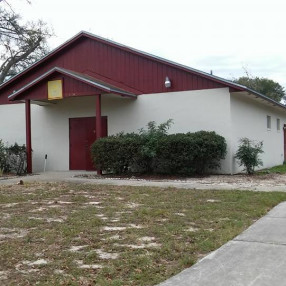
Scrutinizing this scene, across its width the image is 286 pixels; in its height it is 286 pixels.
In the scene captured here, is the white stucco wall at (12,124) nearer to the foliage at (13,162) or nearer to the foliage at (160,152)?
the foliage at (13,162)

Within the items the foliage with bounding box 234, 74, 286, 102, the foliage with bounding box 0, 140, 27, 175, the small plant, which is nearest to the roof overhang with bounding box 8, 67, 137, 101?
the foliage with bounding box 0, 140, 27, 175

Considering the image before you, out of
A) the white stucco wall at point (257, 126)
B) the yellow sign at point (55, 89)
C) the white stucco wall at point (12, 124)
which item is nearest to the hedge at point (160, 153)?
the white stucco wall at point (257, 126)

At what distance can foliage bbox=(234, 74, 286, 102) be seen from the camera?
5055 centimetres

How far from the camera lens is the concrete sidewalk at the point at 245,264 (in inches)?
163

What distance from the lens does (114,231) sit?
6.18 metres

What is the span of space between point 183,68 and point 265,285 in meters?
12.3

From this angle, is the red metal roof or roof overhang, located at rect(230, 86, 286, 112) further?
the red metal roof

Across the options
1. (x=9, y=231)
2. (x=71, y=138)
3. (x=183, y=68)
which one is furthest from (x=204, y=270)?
(x=71, y=138)

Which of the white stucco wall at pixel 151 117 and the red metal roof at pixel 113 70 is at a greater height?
the red metal roof at pixel 113 70

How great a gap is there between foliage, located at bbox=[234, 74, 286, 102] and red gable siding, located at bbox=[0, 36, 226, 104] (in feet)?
115

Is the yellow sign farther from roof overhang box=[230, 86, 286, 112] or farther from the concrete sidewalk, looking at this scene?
the concrete sidewalk

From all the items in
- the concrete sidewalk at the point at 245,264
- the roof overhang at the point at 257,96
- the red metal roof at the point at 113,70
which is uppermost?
the red metal roof at the point at 113,70

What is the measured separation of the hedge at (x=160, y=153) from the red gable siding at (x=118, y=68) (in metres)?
2.42

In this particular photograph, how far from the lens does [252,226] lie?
6.52m
